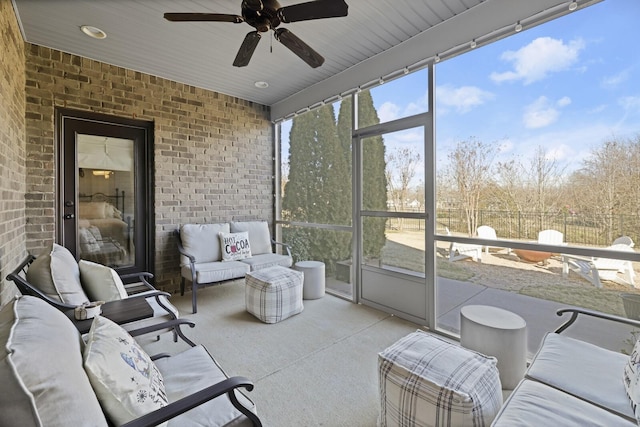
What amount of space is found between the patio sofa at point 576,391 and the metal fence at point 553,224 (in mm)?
695

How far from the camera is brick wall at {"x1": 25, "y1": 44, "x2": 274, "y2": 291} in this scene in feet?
9.85

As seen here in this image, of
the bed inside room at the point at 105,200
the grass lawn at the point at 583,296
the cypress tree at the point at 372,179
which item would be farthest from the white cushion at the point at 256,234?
the grass lawn at the point at 583,296

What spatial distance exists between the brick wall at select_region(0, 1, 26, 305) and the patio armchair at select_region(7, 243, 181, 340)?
0.21 meters

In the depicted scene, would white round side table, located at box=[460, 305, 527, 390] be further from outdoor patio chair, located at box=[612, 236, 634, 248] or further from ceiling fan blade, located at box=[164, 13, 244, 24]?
ceiling fan blade, located at box=[164, 13, 244, 24]

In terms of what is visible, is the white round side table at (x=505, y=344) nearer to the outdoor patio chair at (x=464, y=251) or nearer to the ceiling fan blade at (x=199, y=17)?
the outdoor patio chair at (x=464, y=251)

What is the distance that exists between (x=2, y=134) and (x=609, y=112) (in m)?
4.25

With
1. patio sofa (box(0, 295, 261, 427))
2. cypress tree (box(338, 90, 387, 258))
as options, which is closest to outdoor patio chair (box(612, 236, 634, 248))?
cypress tree (box(338, 90, 387, 258))

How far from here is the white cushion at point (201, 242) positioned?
12.2 ft

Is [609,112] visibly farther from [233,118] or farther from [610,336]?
[233,118]

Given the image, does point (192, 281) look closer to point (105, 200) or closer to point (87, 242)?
point (87, 242)

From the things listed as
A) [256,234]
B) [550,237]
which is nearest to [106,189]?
[256,234]

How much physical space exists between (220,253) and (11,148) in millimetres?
2221

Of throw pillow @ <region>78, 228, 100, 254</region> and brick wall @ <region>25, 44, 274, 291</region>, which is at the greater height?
brick wall @ <region>25, 44, 274, 291</region>

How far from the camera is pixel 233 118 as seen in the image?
446 cm
